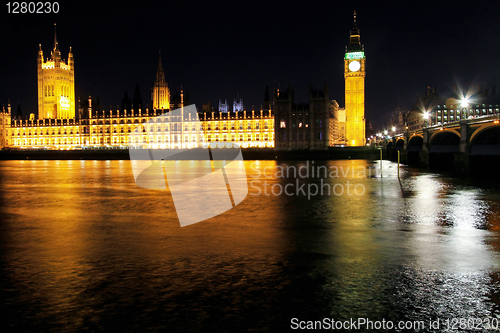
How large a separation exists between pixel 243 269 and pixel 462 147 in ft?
137

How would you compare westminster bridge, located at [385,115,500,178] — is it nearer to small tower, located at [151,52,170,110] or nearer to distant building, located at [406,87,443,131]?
distant building, located at [406,87,443,131]

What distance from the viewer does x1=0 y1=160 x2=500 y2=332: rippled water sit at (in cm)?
666

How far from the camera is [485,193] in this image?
24594mm

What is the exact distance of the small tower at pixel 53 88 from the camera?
15950 cm

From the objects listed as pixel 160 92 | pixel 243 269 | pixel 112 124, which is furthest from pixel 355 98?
pixel 243 269

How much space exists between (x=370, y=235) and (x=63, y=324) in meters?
8.83

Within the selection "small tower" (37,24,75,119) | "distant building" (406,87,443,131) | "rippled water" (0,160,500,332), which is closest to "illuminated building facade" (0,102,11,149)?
"small tower" (37,24,75,119)

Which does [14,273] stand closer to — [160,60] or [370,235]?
[370,235]

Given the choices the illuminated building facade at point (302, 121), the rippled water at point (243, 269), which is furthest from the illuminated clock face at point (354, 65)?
the rippled water at point (243, 269)

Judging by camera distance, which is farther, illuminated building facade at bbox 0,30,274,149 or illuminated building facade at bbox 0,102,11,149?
illuminated building facade at bbox 0,102,11,149

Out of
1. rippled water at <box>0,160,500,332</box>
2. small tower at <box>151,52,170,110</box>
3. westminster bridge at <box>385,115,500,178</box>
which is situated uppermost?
small tower at <box>151,52,170,110</box>

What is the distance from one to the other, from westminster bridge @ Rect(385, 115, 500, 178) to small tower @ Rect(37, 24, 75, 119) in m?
128

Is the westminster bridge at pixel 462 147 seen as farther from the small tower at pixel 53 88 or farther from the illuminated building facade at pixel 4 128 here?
the illuminated building facade at pixel 4 128

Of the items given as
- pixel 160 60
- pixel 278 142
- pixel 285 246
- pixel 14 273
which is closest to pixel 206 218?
pixel 285 246
